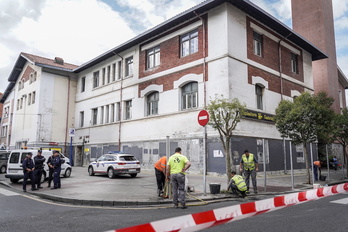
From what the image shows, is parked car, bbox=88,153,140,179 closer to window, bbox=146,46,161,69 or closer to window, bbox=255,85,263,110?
window, bbox=146,46,161,69

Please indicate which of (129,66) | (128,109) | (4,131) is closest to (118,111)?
(128,109)

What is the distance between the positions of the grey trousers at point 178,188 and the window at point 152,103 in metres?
14.6

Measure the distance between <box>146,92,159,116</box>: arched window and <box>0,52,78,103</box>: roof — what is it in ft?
43.2

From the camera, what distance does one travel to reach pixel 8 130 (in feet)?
131

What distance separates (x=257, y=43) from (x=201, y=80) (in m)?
5.62

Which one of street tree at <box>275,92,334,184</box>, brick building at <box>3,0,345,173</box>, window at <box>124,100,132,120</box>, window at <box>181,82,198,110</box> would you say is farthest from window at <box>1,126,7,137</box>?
street tree at <box>275,92,334,184</box>

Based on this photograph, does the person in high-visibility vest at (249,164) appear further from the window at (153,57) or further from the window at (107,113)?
the window at (107,113)

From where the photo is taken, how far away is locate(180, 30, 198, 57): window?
20281 mm

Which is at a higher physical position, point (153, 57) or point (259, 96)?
point (153, 57)

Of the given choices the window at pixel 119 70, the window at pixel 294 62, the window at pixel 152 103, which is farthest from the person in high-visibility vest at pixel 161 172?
the window at pixel 294 62

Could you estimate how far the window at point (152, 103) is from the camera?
22.8 metres

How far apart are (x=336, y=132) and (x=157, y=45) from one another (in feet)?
47.2

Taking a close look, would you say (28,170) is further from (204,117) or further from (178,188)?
(204,117)

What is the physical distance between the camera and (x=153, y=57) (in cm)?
2358
